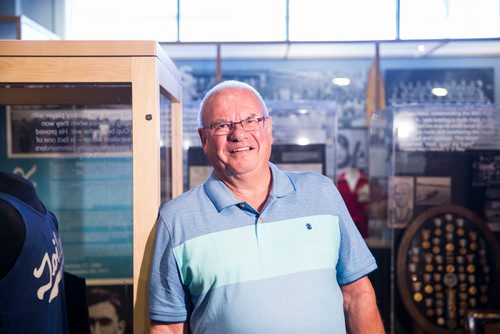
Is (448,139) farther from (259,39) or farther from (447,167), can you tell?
(259,39)

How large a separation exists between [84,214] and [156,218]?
56cm

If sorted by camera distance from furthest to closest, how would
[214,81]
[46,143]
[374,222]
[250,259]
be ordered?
[214,81]
[374,222]
[46,143]
[250,259]

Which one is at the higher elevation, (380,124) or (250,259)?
(380,124)

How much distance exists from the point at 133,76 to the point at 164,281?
610mm

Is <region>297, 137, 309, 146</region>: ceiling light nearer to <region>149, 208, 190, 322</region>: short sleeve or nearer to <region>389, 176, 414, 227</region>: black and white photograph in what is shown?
<region>389, 176, 414, 227</region>: black and white photograph

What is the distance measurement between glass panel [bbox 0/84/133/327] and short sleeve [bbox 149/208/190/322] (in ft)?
0.46

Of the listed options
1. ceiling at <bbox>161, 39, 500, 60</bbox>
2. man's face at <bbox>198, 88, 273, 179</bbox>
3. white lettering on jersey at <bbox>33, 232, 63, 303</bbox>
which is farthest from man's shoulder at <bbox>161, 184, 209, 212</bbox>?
ceiling at <bbox>161, 39, 500, 60</bbox>

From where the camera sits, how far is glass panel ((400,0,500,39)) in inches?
154

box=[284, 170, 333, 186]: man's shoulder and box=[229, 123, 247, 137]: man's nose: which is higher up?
box=[229, 123, 247, 137]: man's nose

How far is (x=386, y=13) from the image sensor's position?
13.3ft

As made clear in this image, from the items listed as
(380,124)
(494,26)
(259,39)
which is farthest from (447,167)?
(259,39)

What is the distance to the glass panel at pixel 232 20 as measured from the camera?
4098mm

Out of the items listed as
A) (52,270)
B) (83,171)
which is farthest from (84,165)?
(52,270)

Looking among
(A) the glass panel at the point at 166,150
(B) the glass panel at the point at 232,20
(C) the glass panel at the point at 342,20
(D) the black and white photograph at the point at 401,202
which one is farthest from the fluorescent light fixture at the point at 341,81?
(A) the glass panel at the point at 166,150
